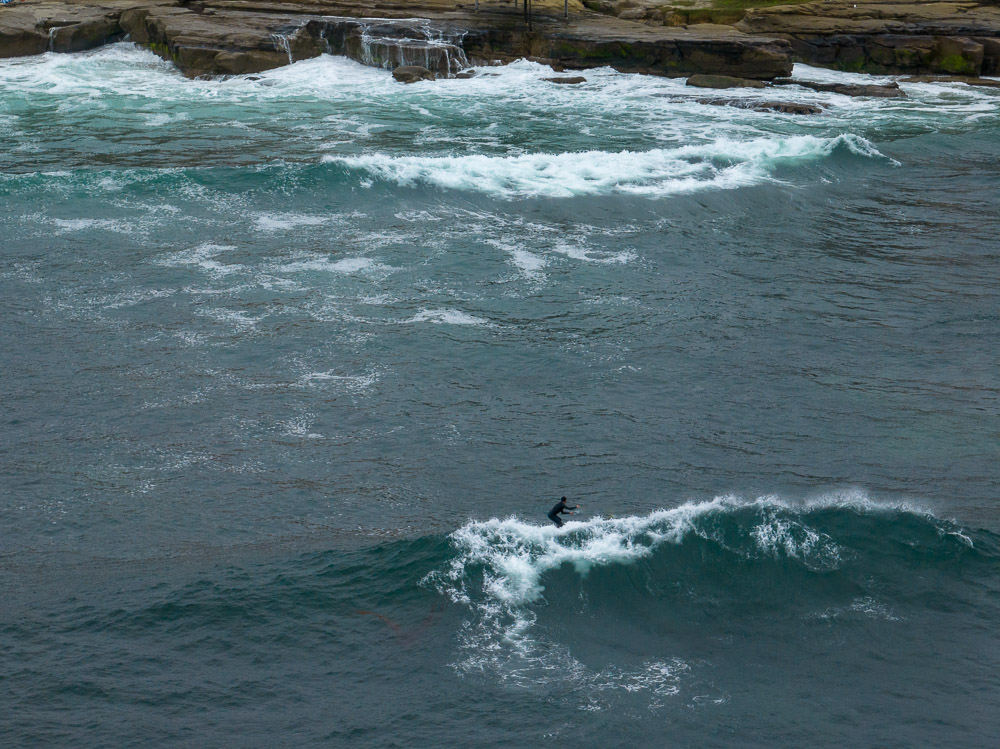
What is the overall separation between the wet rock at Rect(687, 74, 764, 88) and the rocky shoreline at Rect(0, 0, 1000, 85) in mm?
1330

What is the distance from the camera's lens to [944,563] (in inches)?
621

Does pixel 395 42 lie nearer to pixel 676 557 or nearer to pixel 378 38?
pixel 378 38

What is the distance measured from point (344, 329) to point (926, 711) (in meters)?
14.7

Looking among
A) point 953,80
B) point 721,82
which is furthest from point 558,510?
point 953,80

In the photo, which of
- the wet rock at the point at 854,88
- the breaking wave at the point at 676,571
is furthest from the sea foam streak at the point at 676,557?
the wet rock at the point at 854,88

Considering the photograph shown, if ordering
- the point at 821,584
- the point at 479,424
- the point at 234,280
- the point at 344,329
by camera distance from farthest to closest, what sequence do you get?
the point at 234,280, the point at 344,329, the point at 479,424, the point at 821,584

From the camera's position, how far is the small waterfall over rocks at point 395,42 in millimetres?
52312

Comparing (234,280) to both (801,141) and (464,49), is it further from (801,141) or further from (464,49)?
(464,49)

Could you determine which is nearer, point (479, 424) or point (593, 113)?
point (479, 424)

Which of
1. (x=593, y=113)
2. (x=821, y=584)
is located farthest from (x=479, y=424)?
(x=593, y=113)

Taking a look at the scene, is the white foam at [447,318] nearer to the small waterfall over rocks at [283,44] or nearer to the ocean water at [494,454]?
the ocean water at [494,454]

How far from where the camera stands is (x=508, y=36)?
180 ft

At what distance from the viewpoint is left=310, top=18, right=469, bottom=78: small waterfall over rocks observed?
52312 mm

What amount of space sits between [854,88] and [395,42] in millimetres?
Answer: 22921
